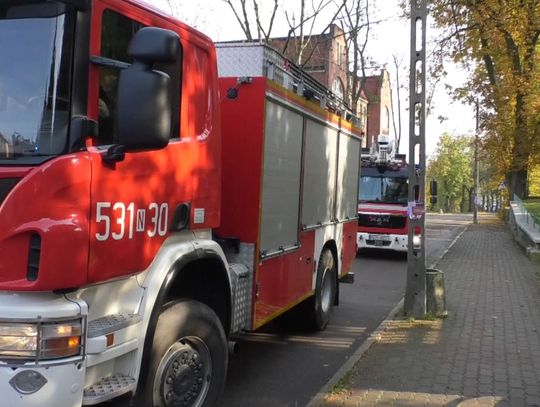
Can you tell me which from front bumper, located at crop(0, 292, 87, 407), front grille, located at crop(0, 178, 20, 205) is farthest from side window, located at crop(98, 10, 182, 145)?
front bumper, located at crop(0, 292, 87, 407)

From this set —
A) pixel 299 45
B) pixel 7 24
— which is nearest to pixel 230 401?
pixel 7 24

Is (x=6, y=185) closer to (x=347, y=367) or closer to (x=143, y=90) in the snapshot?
(x=143, y=90)

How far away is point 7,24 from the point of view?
294cm

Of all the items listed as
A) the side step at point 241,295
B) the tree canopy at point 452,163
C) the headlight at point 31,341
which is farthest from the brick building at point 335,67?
the tree canopy at point 452,163

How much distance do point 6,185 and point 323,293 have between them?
522cm

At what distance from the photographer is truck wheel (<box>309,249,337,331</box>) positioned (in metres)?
7.05

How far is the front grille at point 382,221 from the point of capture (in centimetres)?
1602

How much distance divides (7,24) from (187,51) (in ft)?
3.94

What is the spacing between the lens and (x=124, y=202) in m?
3.19

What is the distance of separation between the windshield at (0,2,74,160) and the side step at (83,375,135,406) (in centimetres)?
118

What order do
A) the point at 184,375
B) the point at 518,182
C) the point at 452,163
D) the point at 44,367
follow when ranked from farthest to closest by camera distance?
the point at 452,163
the point at 518,182
the point at 184,375
the point at 44,367

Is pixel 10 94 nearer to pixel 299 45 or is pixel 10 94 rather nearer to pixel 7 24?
pixel 7 24

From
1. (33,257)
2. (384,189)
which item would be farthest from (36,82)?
(384,189)

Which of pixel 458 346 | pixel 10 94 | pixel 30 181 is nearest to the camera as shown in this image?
pixel 30 181
